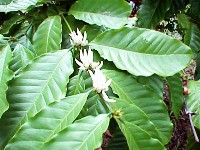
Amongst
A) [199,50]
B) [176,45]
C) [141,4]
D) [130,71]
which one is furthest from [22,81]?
[199,50]

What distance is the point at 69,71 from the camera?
2.54 feet

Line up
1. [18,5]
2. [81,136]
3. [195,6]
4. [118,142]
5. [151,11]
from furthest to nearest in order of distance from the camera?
[195,6] < [151,11] < [118,142] < [18,5] < [81,136]

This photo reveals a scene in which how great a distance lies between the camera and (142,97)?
82 cm

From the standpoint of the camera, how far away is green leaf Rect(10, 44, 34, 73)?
2.70 feet

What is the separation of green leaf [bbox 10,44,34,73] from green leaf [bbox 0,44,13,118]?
0.03 m

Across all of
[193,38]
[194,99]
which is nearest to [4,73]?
[194,99]

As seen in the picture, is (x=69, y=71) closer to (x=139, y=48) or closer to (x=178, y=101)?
(x=139, y=48)

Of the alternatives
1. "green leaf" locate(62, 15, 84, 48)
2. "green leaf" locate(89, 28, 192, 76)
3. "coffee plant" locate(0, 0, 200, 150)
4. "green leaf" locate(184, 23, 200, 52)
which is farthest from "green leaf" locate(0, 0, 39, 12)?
"green leaf" locate(184, 23, 200, 52)

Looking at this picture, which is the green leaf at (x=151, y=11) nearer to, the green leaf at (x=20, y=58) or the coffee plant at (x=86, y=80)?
the coffee plant at (x=86, y=80)

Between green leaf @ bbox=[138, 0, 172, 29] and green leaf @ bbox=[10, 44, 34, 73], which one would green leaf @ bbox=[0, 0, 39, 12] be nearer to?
green leaf @ bbox=[10, 44, 34, 73]

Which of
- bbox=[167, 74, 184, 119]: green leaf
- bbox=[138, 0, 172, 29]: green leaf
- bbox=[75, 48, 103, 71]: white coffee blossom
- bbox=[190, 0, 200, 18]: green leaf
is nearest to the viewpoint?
bbox=[75, 48, 103, 71]: white coffee blossom

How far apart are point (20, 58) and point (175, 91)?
0.46 m

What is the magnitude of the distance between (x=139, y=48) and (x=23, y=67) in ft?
0.91

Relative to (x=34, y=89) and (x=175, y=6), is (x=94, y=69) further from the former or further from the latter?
(x=175, y=6)
